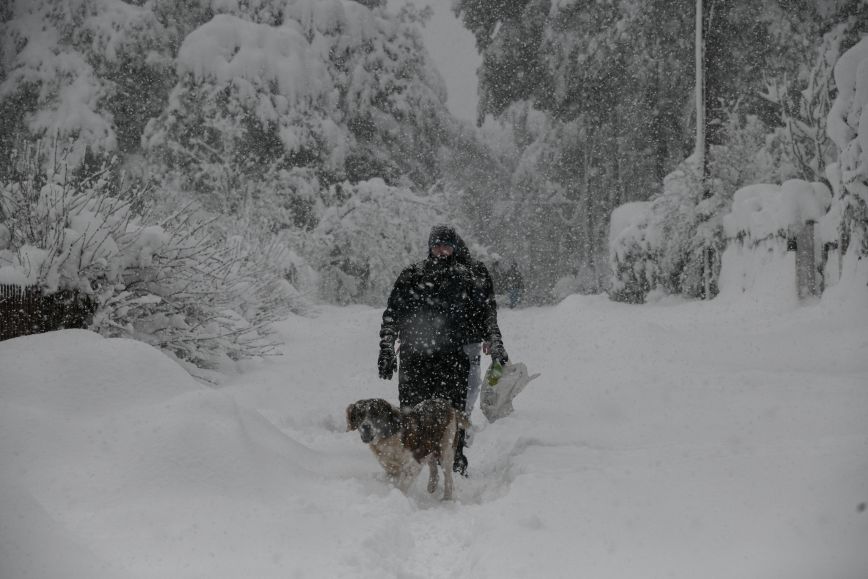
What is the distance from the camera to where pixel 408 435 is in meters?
4.03

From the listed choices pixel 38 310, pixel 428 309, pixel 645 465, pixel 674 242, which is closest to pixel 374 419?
pixel 428 309

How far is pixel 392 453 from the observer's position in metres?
4.03

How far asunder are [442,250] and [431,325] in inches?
21.3

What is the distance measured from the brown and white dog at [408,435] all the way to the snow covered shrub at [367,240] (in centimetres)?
1499

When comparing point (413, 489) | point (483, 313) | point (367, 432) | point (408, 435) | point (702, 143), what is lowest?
point (413, 489)

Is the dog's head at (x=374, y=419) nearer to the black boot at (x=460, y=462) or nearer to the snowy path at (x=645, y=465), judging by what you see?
the snowy path at (x=645, y=465)

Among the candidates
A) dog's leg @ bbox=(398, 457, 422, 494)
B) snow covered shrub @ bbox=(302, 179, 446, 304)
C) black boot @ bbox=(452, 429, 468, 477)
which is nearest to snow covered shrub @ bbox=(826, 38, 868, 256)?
black boot @ bbox=(452, 429, 468, 477)

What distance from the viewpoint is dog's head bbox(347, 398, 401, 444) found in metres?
3.87

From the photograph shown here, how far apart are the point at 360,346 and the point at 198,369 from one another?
337 centimetres

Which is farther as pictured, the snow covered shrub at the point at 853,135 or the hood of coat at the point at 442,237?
the snow covered shrub at the point at 853,135

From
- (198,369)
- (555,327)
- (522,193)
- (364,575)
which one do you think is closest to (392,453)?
(364,575)

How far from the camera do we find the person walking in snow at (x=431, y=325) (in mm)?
4648

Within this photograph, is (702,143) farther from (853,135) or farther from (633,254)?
(853,135)

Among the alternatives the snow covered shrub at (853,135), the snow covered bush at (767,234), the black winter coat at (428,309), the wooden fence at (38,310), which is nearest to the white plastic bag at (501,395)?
the black winter coat at (428,309)
